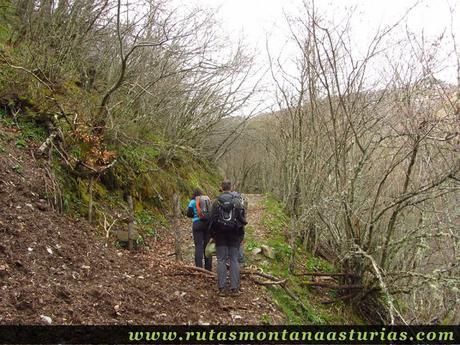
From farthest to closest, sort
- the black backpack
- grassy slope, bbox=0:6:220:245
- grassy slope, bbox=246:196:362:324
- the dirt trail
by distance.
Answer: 1. grassy slope, bbox=0:6:220:245
2. grassy slope, bbox=246:196:362:324
3. the black backpack
4. the dirt trail

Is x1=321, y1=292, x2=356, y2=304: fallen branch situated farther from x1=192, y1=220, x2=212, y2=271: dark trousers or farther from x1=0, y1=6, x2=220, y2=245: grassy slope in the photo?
x1=0, y1=6, x2=220, y2=245: grassy slope

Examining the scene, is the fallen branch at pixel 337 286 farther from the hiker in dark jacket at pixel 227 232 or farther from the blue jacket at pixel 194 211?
the blue jacket at pixel 194 211

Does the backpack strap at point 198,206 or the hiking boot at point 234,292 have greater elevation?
the backpack strap at point 198,206

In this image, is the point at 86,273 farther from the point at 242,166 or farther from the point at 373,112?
the point at 242,166

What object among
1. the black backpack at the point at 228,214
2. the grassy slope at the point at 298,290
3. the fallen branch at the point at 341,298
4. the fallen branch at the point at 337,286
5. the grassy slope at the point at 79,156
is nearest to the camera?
the black backpack at the point at 228,214

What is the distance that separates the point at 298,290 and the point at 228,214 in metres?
2.85

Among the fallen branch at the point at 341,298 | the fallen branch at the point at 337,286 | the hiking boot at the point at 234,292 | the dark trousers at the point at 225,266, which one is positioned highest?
the dark trousers at the point at 225,266

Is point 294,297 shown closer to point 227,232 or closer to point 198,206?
point 227,232

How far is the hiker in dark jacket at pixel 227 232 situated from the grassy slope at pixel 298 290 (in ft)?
3.65

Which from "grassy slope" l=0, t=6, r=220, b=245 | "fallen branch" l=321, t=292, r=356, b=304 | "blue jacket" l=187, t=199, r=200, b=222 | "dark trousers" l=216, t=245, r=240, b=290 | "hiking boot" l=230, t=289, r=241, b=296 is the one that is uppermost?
"grassy slope" l=0, t=6, r=220, b=245

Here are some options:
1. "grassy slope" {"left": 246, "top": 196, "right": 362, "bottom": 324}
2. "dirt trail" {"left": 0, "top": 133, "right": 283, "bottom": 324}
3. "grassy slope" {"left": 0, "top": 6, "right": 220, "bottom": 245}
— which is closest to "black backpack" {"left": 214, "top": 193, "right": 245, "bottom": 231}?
"dirt trail" {"left": 0, "top": 133, "right": 283, "bottom": 324}

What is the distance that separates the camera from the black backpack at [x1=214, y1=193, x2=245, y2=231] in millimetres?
5727

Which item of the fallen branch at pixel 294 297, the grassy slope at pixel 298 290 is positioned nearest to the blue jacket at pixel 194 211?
the grassy slope at pixel 298 290

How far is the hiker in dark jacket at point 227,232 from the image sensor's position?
18.9ft
